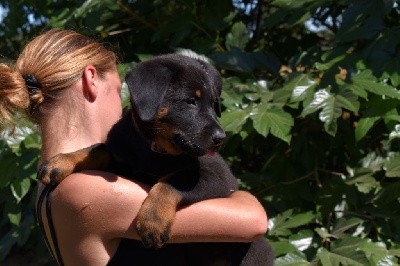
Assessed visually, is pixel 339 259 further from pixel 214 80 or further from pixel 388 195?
pixel 214 80

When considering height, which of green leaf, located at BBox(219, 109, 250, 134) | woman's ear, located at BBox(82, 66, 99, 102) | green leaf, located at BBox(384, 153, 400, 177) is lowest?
green leaf, located at BBox(384, 153, 400, 177)

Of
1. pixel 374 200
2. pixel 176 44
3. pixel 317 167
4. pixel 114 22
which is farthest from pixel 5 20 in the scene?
pixel 374 200

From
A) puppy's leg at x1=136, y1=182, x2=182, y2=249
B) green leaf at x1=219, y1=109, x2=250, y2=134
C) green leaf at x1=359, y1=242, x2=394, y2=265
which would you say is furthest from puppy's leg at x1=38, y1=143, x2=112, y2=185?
green leaf at x1=359, y1=242, x2=394, y2=265

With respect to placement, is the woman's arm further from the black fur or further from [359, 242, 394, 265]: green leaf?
[359, 242, 394, 265]: green leaf

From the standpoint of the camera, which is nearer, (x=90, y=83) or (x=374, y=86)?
(x=90, y=83)

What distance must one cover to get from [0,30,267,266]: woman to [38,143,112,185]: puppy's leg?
0.19ft

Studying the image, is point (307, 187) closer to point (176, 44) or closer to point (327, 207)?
point (327, 207)

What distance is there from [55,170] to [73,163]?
0.08m

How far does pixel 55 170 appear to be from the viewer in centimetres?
235

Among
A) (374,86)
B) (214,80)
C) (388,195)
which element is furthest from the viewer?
(388,195)

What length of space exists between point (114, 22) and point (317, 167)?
4.21 ft

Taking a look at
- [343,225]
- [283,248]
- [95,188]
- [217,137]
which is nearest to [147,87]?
[217,137]

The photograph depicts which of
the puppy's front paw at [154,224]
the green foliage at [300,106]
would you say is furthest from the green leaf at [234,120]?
the puppy's front paw at [154,224]

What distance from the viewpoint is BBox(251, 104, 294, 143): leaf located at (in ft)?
10.1
